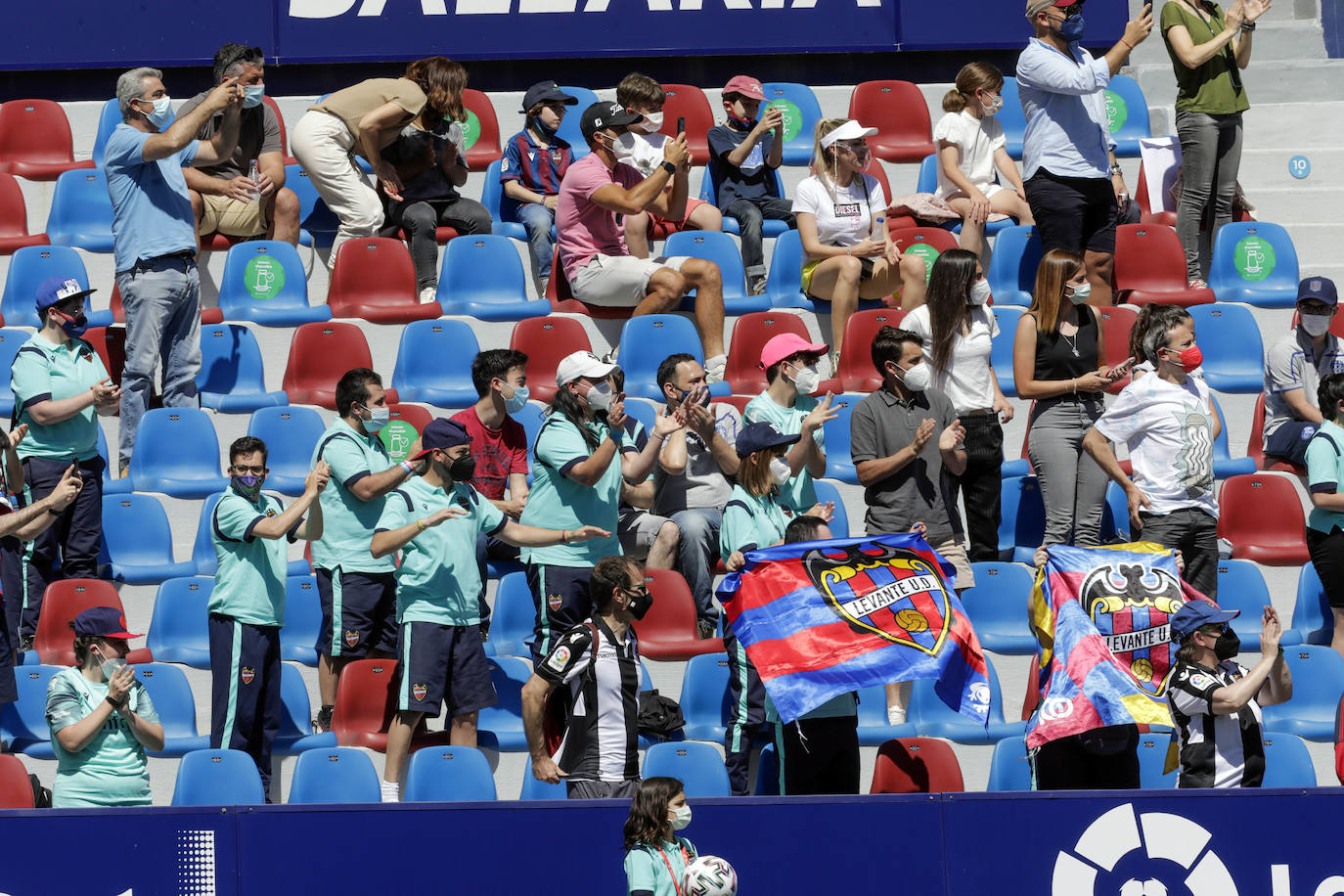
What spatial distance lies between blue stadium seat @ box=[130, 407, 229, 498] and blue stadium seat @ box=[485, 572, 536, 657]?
1.68 meters

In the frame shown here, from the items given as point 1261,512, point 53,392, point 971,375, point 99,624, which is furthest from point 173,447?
point 1261,512

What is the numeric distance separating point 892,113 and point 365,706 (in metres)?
5.62

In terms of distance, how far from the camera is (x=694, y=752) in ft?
24.2

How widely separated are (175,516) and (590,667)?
2937 millimetres

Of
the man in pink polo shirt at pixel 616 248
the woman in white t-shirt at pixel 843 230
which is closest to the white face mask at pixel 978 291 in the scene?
the woman in white t-shirt at pixel 843 230

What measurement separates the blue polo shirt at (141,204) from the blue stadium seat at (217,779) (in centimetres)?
292

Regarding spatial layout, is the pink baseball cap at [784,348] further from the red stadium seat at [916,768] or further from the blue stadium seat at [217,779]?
the blue stadium seat at [217,779]

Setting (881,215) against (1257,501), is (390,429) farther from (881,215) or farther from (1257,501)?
(1257,501)

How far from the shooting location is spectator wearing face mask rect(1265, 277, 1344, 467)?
9.15 m

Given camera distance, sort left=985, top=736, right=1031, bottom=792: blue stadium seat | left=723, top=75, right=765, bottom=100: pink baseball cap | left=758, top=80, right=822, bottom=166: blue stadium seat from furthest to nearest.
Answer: left=758, top=80, right=822, bottom=166: blue stadium seat, left=723, top=75, right=765, bottom=100: pink baseball cap, left=985, top=736, right=1031, bottom=792: blue stadium seat

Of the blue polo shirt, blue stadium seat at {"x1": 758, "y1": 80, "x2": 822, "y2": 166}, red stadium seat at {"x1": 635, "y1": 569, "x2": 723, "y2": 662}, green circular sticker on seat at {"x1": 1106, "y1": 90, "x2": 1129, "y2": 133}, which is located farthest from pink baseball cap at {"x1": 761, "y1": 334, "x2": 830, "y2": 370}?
green circular sticker on seat at {"x1": 1106, "y1": 90, "x2": 1129, "y2": 133}

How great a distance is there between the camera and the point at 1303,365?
363 inches

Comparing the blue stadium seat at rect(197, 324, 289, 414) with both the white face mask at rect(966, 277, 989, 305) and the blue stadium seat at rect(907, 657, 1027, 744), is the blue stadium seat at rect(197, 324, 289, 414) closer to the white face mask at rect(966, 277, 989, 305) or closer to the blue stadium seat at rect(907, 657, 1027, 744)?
the white face mask at rect(966, 277, 989, 305)

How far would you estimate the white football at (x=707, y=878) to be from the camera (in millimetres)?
6145
